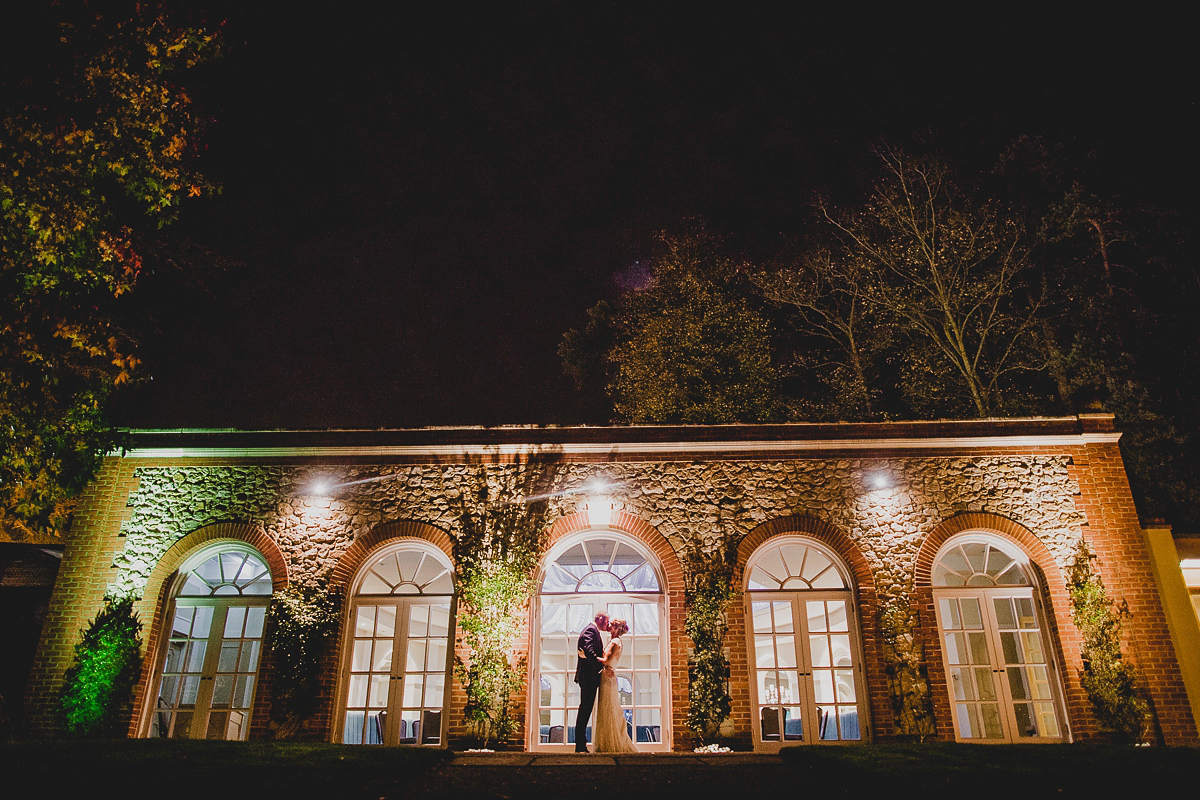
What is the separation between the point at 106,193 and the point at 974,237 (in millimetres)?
15296

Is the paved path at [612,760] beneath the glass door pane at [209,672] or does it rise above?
beneath

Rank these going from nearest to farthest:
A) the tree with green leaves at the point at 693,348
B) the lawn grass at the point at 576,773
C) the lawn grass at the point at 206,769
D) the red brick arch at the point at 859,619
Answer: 1. the lawn grass at the point at 206,769
2. the lawn grass at the point at 576,773
3. the red brick arch at the point at 859,619
4. the tree with green leaves at the point at 693,348

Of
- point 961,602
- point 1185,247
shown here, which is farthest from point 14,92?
point 1185,247

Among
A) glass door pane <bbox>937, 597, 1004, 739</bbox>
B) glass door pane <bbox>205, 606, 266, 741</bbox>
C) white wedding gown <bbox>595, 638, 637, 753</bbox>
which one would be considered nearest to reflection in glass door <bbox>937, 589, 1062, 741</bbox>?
glass door pane <bbox>937, 597, 1004, 739</bbox>

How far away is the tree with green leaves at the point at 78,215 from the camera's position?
8383 millimetres

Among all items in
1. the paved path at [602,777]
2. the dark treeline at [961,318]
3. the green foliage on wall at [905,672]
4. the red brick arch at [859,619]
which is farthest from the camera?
the dark treeline at [961,318]

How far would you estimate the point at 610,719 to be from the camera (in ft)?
24.6

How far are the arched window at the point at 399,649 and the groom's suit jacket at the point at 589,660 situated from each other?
2010mm

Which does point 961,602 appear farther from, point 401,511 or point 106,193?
point 106,193

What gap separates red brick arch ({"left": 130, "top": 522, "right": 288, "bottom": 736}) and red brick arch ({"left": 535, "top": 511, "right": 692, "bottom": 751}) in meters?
3.41

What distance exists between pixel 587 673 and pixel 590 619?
5.55ft

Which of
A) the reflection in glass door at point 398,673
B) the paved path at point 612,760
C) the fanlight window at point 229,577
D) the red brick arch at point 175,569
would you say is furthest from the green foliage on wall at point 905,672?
→ the fanlight window at point 229,577

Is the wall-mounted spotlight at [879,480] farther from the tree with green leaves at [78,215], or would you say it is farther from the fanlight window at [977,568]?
the tree with green leaves at [78,215]

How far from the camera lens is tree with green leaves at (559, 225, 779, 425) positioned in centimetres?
1652
